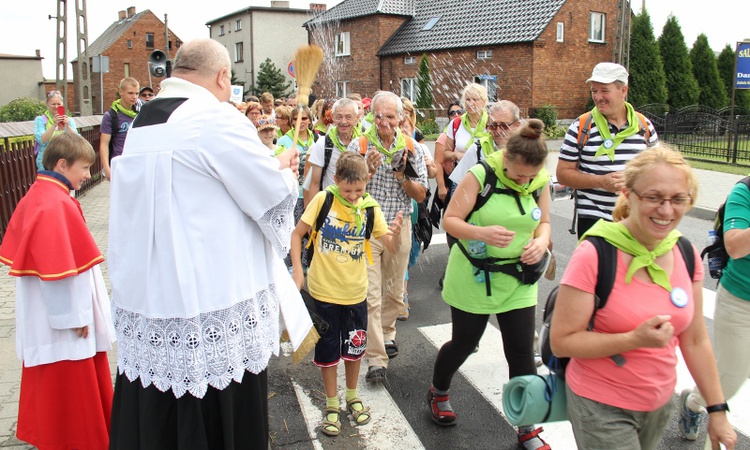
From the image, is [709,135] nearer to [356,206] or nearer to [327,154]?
[327,154]

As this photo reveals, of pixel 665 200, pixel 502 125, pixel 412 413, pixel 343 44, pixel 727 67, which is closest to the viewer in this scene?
pixel 665 200

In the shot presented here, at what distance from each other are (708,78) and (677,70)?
247 cm

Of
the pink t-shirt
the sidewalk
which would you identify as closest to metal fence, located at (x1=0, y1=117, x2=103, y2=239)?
the sidewalk

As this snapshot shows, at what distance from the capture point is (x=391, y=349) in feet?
17.6

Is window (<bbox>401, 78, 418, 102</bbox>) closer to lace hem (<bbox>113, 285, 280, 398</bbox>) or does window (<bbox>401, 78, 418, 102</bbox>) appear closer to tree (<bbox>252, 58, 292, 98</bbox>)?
tree (<bbox>252, 58, 292, 98</bbox>)

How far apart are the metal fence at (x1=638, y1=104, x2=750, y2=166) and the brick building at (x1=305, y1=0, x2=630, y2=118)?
6.58 meters

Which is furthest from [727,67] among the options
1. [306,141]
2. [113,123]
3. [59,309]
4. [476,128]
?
[59,309]

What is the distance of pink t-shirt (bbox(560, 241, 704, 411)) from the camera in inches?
95.9

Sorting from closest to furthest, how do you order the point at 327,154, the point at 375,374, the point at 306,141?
the point at 375,374, the point at 327,154, the point at 306,141

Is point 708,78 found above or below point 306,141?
above

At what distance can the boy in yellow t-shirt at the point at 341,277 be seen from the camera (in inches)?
163

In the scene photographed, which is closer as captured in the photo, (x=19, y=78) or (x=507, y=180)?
(x=507, y=180)

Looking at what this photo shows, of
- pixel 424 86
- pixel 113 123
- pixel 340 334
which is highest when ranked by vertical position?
pixel 424 86

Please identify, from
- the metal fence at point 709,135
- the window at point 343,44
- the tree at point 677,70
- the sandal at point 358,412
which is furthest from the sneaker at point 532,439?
the window at point 343,44
